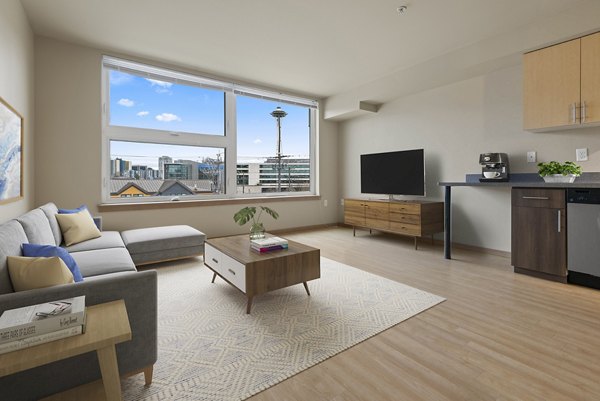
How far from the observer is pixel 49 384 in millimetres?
1150

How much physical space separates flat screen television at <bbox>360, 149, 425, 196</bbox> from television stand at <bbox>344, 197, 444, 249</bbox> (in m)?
0.27

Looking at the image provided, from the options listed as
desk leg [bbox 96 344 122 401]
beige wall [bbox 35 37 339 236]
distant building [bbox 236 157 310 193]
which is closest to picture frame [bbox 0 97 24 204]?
beige wall [bbox 35 37 339 236]

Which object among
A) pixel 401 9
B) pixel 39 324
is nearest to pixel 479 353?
pixel 39 324

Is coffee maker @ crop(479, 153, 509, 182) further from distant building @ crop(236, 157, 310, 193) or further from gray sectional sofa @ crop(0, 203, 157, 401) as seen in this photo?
gray sectional sofa @ crop(0, 203, 157, 401)

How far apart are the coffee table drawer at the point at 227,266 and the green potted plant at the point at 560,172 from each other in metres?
3.05

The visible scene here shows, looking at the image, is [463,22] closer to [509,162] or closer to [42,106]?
[509,162]

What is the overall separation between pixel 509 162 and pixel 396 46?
6.39 ft

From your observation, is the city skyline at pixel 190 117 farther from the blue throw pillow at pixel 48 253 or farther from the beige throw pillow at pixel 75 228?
the blue throw pillow at pixel 48 253

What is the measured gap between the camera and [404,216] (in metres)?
4.12

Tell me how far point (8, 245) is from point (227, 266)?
4.34 feet

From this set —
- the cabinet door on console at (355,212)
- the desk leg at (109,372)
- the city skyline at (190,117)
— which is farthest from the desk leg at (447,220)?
A: the desk leg at (109,372)

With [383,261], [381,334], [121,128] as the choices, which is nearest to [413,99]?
[383,261]

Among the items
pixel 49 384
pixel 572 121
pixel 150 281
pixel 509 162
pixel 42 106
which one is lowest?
pixel 49 384

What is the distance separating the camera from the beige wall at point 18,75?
7.58 ft
